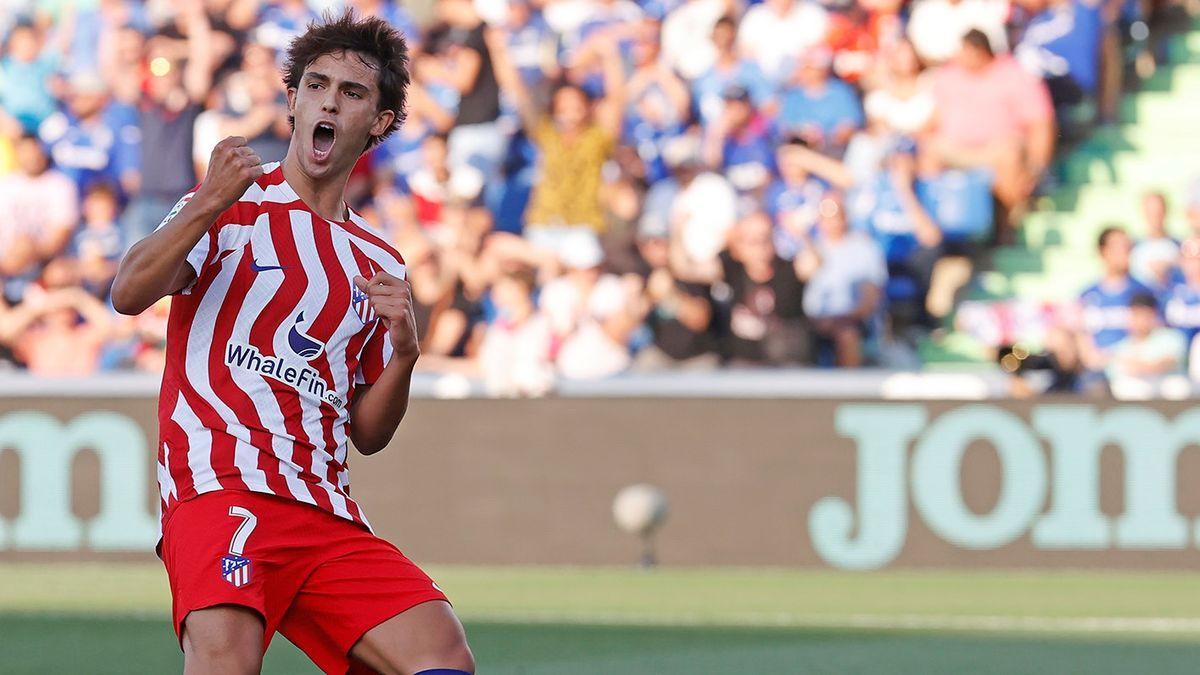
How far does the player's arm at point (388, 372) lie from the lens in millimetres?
4805

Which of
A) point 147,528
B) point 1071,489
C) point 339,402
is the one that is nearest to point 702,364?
point 1071,489

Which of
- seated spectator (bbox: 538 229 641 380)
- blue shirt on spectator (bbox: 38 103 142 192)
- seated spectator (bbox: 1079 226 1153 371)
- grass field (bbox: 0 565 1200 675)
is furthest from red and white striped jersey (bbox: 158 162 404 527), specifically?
blue shirt on spectator (bbox: 38 103 142 192)

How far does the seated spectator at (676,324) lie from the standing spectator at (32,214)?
4.23 m

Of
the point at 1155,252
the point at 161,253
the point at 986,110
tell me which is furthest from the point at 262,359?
the point at 986,110

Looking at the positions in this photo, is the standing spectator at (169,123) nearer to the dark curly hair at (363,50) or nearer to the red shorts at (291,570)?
the dark curly hair at (363,50)

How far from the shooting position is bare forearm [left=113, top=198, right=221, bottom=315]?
14.7 ft

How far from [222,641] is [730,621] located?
566cm

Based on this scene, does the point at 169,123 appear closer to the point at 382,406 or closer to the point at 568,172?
the point at 568,172

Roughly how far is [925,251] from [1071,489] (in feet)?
6.85

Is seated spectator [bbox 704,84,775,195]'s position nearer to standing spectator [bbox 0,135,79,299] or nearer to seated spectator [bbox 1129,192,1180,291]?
seated spectator [bbox 1129,192,1180,291]

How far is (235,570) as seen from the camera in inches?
183

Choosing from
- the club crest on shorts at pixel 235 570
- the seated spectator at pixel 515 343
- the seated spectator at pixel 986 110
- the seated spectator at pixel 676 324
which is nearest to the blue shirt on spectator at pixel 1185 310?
the seated spectator at pixel 986 110

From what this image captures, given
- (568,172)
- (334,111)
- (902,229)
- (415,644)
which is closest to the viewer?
(415,644)

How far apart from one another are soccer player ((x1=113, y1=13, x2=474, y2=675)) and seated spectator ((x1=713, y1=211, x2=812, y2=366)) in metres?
7.92
